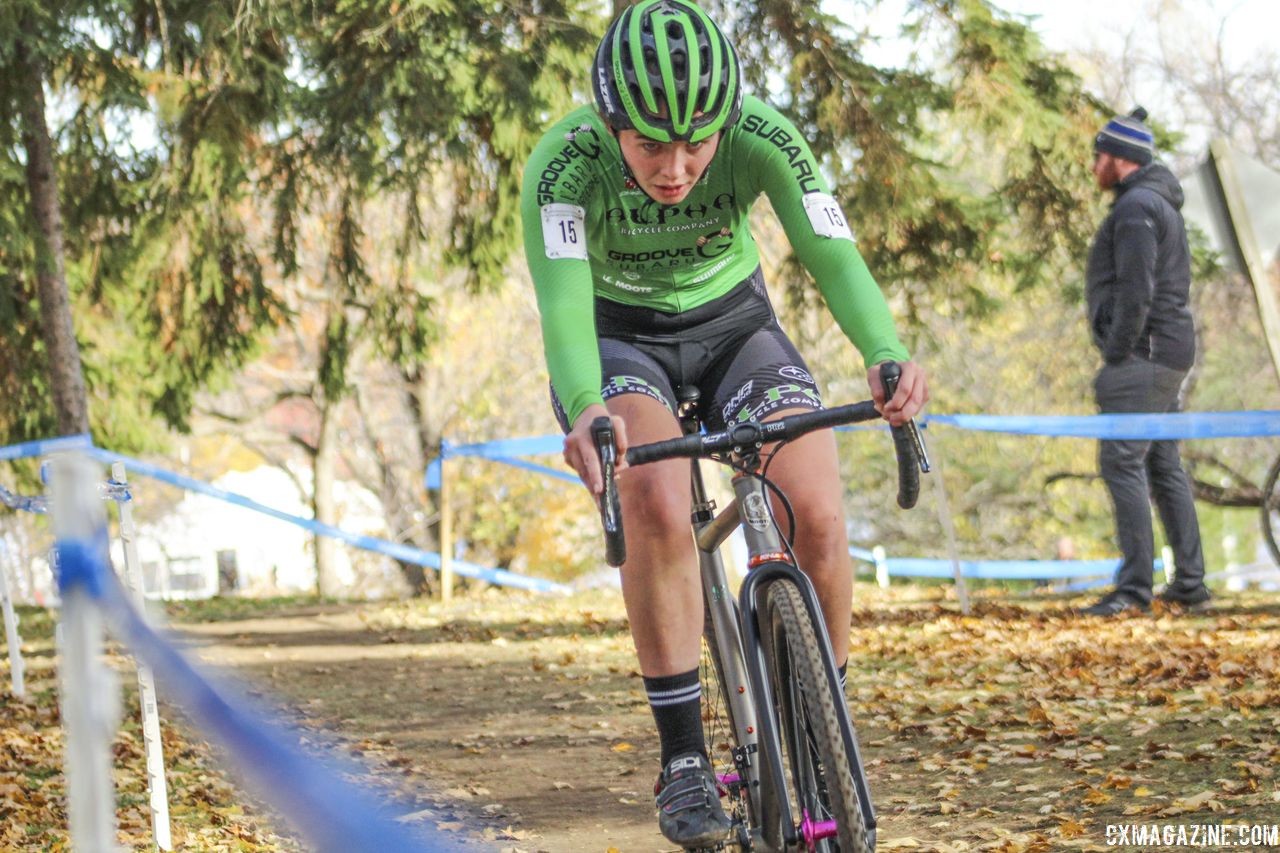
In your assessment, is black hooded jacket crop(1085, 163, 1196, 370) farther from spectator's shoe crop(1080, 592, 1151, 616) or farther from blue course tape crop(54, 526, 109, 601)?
blue course tape crop(54, 526, 109, 601)

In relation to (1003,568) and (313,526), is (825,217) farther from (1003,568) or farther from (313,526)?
(1003,568)

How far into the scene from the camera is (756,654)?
11.1 ft

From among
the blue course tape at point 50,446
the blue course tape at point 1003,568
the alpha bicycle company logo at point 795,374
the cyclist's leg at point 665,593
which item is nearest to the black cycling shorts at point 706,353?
the alpha bicycle company logo at point 795,374

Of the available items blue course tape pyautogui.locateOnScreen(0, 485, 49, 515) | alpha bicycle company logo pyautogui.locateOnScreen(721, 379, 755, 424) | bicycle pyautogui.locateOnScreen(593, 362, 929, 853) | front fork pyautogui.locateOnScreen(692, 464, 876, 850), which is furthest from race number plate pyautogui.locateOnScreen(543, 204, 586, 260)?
blue course tape pyautogui.locateOnScreen(0, 485, 49, 515)

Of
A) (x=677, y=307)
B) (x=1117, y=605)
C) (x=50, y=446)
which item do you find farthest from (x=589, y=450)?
(x=50, y=446)

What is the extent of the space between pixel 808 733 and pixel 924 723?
3.35 m

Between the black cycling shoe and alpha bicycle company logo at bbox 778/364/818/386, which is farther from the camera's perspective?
alpha bicycle company logo at bbox 778/364/818/386

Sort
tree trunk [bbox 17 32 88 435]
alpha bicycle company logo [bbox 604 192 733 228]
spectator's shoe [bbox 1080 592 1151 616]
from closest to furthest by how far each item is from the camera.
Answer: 1. alpha bicycle company logo [bbox 604 192 733 228]
2. spectator's shoe [bbox 1080 592 1151 616]
3. tree trunk [bbox 17 32 88 435]

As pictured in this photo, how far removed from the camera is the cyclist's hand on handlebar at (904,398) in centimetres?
338

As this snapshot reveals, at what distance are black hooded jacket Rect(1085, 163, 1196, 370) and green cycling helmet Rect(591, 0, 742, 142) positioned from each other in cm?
528

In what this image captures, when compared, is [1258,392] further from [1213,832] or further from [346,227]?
[1213,832]

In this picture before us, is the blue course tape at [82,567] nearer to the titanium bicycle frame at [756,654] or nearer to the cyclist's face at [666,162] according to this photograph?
the titanium bicycle frame at [756,654]

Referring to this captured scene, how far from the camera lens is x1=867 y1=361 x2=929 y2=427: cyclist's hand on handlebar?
3.38 meters

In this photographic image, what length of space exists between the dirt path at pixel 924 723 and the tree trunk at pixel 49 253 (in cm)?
309
